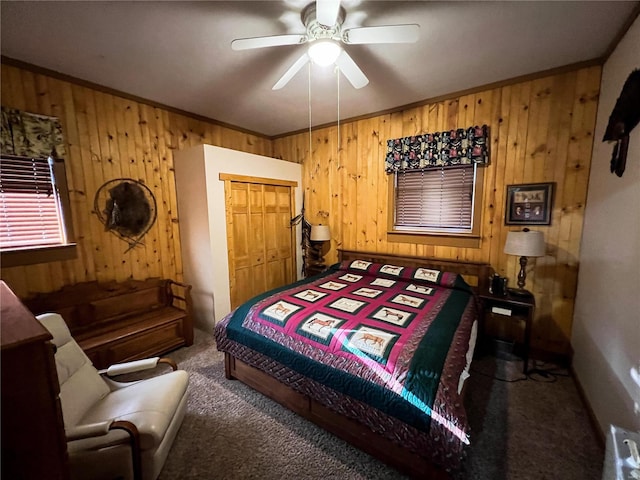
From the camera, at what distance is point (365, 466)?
1480 millimetres

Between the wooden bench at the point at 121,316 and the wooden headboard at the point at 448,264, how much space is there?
2.28m

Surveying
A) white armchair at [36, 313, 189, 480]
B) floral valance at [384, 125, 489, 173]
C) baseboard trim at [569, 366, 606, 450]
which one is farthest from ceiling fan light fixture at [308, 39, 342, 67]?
baseboard trim at [569, 366, 606, 450]

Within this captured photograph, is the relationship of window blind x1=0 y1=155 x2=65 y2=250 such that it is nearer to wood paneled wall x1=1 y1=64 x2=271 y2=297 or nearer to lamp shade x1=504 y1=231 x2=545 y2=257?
wood paneled wall x1=1 y1=64 x2=271 y2=297

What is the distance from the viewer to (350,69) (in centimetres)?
187

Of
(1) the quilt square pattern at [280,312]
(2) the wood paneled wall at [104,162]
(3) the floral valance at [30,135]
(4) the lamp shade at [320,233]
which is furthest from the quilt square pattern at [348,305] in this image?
(3) the floral valance at [30,135]

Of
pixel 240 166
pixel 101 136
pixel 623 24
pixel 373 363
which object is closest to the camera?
pixel 373 363

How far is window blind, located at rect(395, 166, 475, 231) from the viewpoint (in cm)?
288

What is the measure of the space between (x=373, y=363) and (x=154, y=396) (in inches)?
51.5

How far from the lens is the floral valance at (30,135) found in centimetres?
203

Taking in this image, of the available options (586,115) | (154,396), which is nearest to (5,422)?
(154,396)

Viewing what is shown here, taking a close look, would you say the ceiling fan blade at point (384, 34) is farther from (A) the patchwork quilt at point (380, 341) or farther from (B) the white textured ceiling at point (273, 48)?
(A) the patchwork quilt at point (380, 341)

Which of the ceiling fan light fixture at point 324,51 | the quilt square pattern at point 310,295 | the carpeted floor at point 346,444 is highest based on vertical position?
the ceiling fan light fixture at point 324,51

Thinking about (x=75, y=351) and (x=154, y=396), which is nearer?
(x=154, y=396)

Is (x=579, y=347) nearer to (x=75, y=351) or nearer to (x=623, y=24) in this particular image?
(x=623, y=24)
